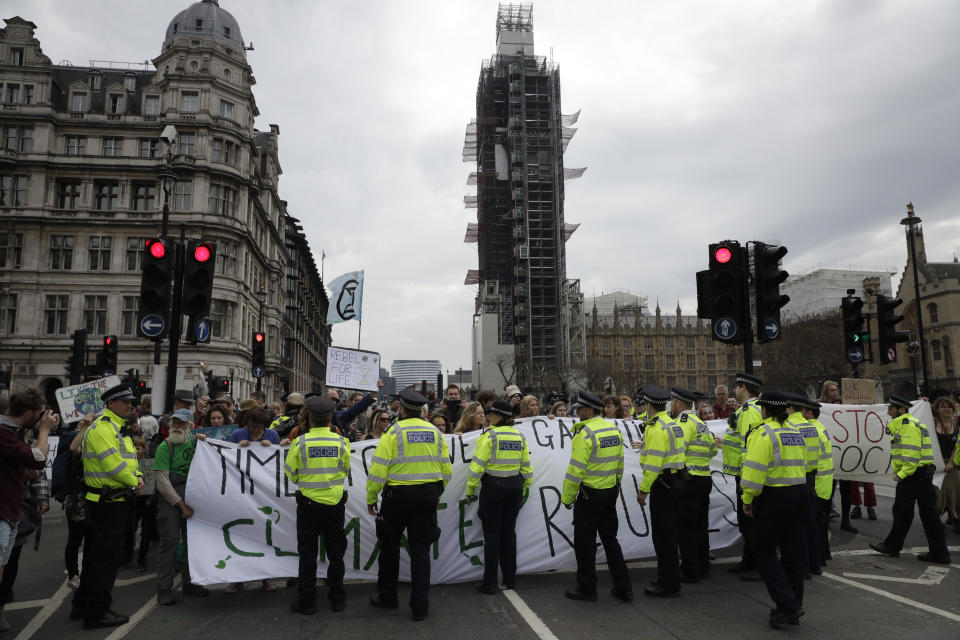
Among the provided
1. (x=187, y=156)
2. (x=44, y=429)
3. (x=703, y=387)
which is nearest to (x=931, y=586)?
(x=44, y=429)

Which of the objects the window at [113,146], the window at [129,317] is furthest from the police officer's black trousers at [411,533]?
the window at [113,146]

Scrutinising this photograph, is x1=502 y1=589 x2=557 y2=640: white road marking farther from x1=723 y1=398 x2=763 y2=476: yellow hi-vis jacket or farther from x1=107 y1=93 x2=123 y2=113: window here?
→ x1=107 y1=93 x2=123 y2=113: window

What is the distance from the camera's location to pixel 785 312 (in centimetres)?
8719

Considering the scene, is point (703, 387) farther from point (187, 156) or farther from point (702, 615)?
point (702, 615)

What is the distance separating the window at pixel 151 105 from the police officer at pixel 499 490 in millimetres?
46356

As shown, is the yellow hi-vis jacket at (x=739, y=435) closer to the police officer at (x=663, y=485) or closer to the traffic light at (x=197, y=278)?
the police officer at (x=663, y=485)

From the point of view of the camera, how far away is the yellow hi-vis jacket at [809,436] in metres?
6.34

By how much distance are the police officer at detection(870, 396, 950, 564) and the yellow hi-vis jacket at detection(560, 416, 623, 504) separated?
3.98m

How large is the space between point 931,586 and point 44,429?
8.84m

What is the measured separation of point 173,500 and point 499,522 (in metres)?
3.35

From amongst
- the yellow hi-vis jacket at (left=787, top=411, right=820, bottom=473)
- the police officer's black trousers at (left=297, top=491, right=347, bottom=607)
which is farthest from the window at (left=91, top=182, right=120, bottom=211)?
the yellow hi-vis jacket at (left=787, top=411, right=820, bottom=473)

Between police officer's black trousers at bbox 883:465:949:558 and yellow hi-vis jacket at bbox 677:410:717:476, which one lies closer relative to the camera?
yellow hi-vis jacket at bbox 677:410:717:476

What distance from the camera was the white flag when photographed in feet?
44.1

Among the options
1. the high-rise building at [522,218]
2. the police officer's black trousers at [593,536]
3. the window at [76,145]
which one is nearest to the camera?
the police officer's black trousers at [593,536]
